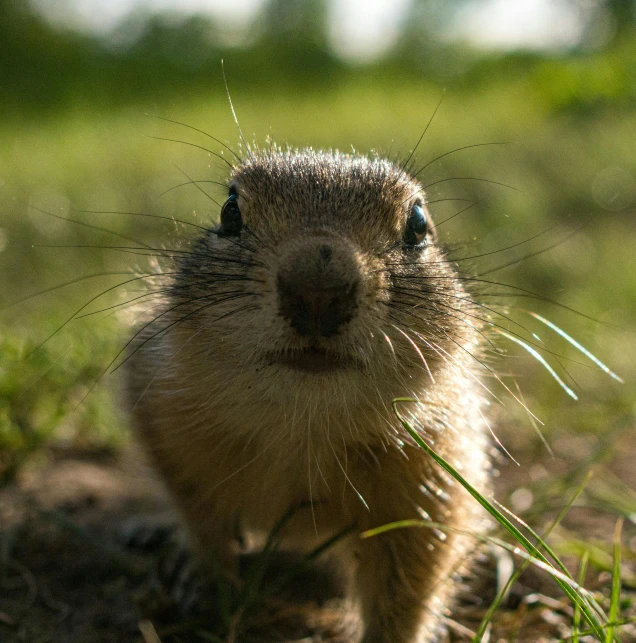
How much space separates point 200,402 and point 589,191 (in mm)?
9719

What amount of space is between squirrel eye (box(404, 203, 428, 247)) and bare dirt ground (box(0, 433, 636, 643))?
1481 mm

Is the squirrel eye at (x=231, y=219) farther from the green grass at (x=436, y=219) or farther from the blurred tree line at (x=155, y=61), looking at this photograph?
the blurred tree line at (x=155, y=61)

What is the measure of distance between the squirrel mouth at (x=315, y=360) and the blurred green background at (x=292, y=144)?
3.10 ft

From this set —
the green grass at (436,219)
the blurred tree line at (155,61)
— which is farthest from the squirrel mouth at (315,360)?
the blurred tree line at (155,61)

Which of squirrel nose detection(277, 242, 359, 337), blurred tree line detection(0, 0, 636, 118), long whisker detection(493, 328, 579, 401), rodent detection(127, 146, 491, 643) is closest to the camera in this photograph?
squirrel nose detection(277, 242, 359, 337)

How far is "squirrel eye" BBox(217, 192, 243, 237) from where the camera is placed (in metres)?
2.95

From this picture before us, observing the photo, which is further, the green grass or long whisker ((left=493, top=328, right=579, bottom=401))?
the green grass

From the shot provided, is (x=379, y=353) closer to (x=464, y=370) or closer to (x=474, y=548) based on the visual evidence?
(x=464, y=370)

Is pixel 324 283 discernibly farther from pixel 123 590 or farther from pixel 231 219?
pixel 123 590

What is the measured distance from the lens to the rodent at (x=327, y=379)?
228cm

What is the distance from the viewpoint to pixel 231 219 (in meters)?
2.96

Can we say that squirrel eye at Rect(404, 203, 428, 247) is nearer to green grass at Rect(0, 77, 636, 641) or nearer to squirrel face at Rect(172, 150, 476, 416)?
squirrel face at Rect(172, 150, 476, 416)

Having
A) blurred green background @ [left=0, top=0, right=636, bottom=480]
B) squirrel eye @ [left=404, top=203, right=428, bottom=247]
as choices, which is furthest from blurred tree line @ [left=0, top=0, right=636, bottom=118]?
squirrel eye @ [left=404, top=203, right=428, bottom=247]

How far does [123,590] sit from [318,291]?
1.89 meters
